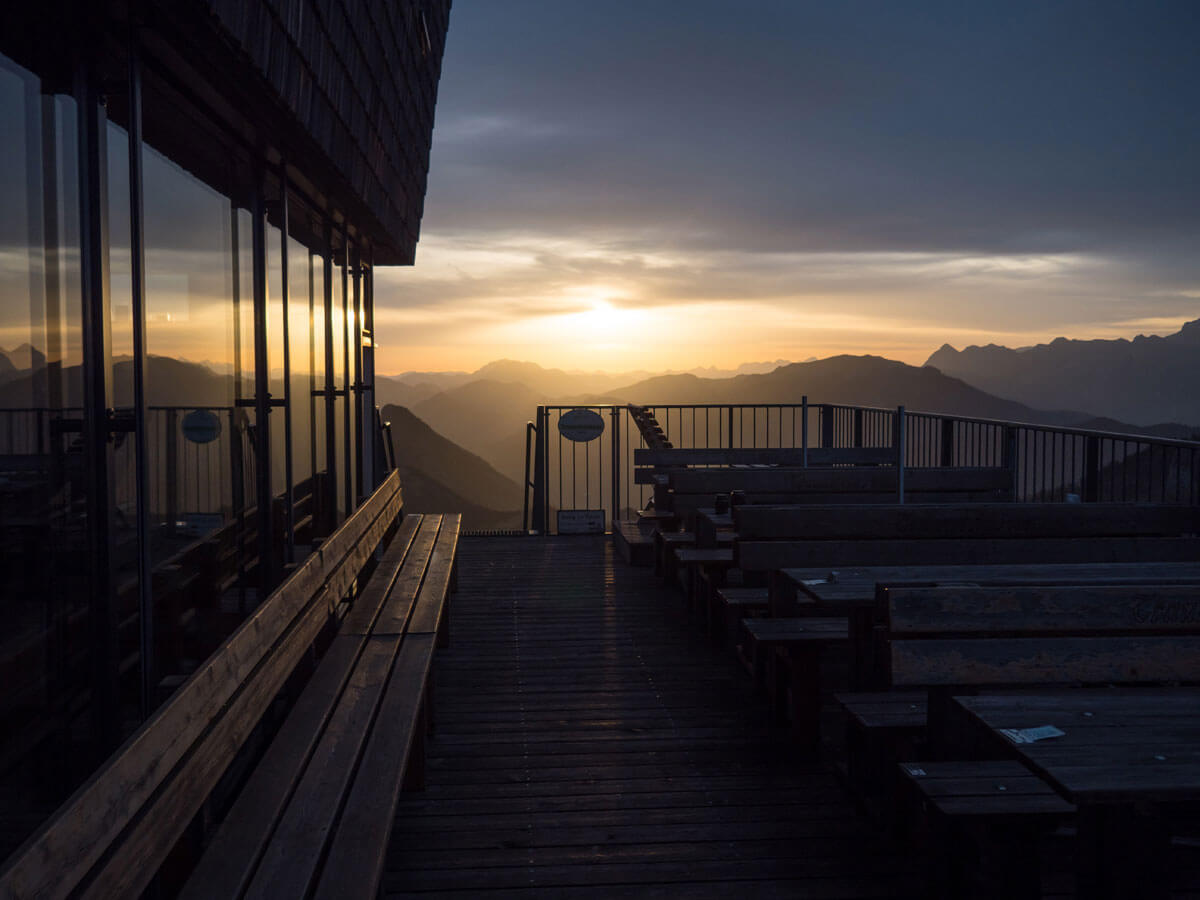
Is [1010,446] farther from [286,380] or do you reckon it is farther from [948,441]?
[286,380]

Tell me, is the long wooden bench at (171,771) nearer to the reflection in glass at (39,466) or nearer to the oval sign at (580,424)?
the reflection in glass at (39,466)

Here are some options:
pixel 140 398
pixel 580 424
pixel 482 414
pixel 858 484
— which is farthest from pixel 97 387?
pixel 482 414

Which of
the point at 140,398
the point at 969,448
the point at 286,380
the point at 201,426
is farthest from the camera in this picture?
the point at 969,448

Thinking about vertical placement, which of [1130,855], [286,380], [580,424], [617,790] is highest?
[286,380]

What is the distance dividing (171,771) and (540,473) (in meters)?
8.91

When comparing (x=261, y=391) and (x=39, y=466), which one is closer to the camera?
(x=39, y=466)

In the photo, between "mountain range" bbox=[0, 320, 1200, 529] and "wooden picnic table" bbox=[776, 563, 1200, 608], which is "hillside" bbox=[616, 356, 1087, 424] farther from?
"wooden picnic table" bbox=[776, 563, 1200, 608]

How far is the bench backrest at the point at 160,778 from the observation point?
1.46 meters

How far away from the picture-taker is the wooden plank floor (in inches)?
128

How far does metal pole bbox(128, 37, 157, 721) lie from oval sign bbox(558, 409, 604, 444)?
834 centimetres

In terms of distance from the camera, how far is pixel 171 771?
201 centimetres


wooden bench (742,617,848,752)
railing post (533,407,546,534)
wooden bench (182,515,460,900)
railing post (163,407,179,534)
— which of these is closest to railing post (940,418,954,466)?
railing post (533,407,546,534)

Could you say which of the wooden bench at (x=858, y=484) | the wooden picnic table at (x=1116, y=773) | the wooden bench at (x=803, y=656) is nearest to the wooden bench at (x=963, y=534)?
the wooden bench at (x=803, y=656)

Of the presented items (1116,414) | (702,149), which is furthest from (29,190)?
(1116,414)
